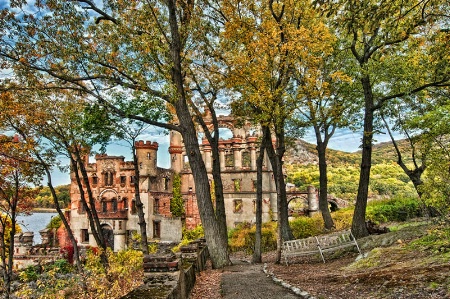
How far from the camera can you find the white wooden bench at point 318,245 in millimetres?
11489

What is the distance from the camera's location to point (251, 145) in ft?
109

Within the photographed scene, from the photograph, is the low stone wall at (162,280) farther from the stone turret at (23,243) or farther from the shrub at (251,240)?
the stone turret at (23,243)

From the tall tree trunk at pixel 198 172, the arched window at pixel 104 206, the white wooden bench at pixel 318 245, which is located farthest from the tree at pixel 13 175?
the arched window at pixel 104 206

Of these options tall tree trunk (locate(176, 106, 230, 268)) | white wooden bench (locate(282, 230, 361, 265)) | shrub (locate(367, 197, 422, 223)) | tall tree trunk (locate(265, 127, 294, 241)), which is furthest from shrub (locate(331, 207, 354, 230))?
tall tree trunk (locate(176, 106, 230, 268))

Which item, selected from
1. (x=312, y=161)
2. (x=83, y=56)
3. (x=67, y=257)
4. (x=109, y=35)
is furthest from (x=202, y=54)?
(x=312, y=161)

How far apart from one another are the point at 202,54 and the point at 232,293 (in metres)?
10.7

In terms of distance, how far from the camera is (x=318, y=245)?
11.5 m

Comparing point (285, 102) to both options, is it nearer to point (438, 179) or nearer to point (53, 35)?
point (438, 179)

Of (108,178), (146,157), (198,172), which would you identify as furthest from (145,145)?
(198,172)

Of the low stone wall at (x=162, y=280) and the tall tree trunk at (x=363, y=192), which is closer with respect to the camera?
the low stone wall at (x=162, y=280)

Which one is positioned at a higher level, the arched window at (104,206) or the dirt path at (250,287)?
the arched window at (104,206)

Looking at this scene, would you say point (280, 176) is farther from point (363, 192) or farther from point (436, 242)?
point (436, 242)

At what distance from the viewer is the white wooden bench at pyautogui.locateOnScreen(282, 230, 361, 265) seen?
11.5m

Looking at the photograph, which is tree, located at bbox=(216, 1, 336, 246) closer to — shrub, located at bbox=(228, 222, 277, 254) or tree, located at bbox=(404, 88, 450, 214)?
tree, located at bbox=(404, 88, 450, 214)
